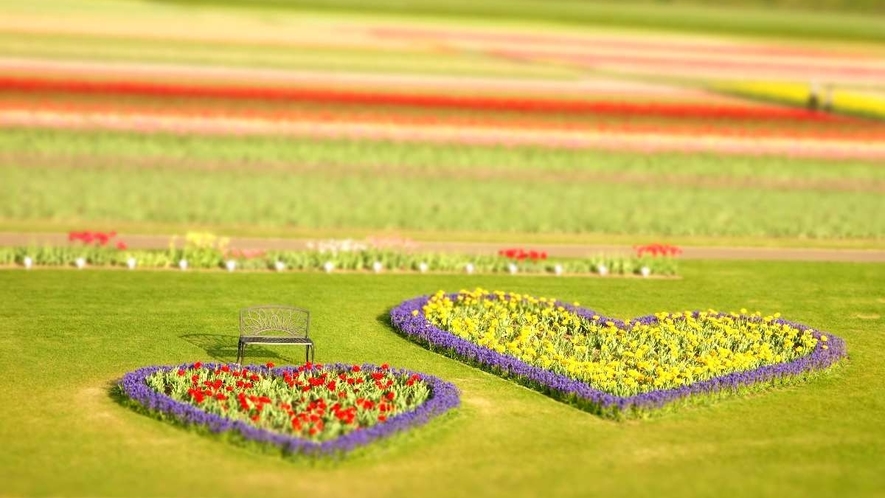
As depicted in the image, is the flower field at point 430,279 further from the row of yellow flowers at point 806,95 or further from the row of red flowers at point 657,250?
the row of yellow flowers at point 806,95

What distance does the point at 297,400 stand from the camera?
1912cm

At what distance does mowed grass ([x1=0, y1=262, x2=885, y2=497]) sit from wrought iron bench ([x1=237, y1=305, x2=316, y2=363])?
0.37 meters

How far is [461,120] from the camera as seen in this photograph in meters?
48.4

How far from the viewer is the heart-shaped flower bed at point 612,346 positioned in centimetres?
2005

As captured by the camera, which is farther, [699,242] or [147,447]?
[699,242]

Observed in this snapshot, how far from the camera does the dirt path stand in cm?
3119

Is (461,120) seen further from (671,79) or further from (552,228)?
(671,79)

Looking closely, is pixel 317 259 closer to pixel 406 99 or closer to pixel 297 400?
pixel 297 400

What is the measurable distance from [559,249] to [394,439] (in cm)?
1543

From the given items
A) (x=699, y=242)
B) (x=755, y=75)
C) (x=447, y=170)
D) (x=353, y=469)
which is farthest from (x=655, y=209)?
(x=755, y=75)

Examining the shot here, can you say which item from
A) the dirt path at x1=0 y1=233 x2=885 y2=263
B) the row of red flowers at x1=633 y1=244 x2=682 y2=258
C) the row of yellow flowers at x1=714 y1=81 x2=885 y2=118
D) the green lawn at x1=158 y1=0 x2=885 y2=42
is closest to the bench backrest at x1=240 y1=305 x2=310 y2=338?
the dirt path at x1=0 y1=233 x2=885 y2=263

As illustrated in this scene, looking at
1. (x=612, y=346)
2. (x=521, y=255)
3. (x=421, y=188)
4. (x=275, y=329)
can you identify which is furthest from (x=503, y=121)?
(x=275, y=329)

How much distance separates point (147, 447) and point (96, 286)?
1001cm

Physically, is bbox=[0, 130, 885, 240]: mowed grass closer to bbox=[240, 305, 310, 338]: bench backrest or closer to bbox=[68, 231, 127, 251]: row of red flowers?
bbox=[68, 231, 127, 251]: row of red flowers
